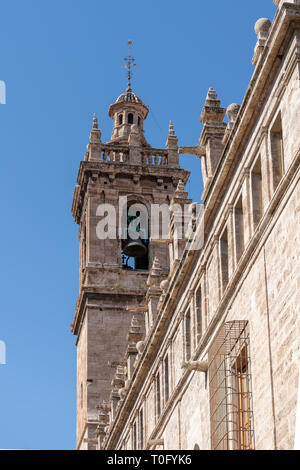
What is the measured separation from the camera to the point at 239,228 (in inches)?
1218

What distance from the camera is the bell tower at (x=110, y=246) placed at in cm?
6031

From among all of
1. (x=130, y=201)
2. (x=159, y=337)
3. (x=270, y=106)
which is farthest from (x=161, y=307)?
(x=130, y=201)

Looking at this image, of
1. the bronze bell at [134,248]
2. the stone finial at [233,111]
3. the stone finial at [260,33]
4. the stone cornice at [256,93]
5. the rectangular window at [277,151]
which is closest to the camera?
the stone cornice at [256,93]

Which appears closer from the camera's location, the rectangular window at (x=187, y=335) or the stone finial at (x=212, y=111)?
the stone finial at (x=212, y=111)

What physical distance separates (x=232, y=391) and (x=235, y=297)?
2.19m

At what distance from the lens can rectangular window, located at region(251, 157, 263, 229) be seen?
29.3 m

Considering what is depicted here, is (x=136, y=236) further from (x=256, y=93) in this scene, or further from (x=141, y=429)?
(x=256, y=93)

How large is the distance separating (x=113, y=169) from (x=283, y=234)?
37394mm

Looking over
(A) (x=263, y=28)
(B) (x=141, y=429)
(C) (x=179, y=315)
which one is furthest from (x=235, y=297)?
(B) (x=141, y=429)

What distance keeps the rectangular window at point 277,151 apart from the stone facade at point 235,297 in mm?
22

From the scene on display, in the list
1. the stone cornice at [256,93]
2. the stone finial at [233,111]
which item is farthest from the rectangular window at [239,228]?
Answer: the stone finial at [233,111]

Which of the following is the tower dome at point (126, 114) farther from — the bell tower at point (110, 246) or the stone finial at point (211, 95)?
the stone finial at point (211, 95)
